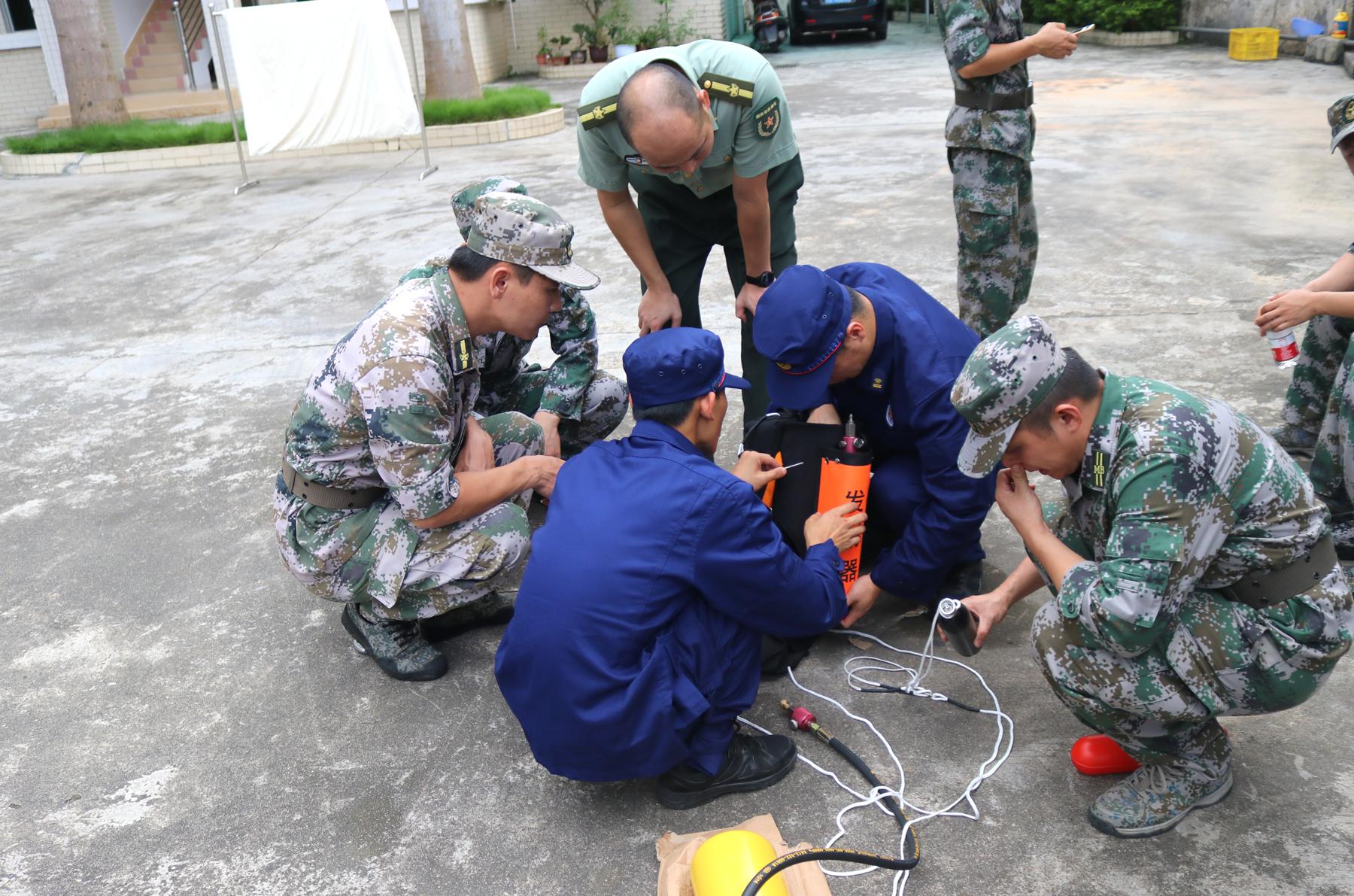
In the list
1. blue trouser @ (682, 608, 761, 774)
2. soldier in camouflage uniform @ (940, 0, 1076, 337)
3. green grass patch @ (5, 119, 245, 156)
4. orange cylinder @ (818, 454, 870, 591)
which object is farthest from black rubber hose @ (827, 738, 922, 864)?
green grass patch @ (5, 119, 245, 156)

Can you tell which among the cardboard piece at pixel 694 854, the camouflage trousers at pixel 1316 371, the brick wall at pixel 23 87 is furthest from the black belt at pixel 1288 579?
the brick wall at pixel 23 87

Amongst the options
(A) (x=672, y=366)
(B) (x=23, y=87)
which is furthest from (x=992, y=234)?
(B) (x=23, y=87)

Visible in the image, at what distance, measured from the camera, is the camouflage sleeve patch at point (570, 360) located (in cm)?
332

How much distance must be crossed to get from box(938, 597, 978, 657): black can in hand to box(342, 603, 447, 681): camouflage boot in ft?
4.21

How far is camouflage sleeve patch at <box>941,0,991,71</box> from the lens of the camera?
3871mm

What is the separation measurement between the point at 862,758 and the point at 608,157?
6.72 feet

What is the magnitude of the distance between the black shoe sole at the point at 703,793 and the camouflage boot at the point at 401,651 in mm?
779

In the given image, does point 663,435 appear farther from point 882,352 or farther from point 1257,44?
point 1257,44

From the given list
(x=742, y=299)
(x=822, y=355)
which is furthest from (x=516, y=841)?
(x=742, y=299)

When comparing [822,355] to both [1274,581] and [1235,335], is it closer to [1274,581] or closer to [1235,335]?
[1274,581]

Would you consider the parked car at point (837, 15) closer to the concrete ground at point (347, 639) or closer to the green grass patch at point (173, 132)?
the green grass patch at point (173, 132)

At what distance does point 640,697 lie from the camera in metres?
2.09

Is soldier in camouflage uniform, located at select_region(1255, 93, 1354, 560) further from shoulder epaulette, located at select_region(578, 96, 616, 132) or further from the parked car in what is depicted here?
the parked car

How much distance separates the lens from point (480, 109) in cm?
1104
